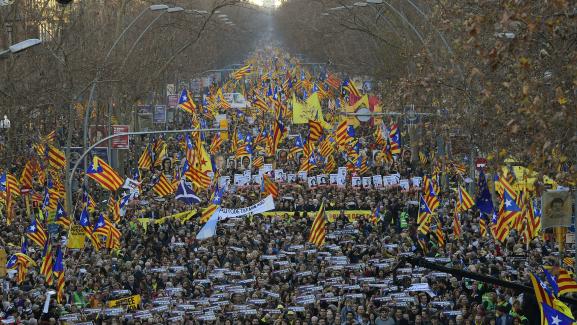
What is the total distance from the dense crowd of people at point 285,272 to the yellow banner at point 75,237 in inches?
9.6

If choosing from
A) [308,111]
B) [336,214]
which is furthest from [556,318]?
[308,111]

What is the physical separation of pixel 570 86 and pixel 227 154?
35.4 meters

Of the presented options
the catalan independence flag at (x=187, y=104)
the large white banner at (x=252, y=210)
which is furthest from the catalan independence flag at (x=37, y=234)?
the catalan independence flag at (x=187, y=104)

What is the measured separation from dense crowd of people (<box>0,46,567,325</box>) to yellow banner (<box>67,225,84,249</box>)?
0.80ft

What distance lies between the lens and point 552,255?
2431 cm

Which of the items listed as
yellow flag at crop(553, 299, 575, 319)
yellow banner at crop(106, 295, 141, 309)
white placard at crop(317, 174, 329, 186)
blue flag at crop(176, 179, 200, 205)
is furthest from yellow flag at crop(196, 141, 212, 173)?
yellow flag at crop(553, 299, 575, 319)

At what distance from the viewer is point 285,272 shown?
24406 millimetres

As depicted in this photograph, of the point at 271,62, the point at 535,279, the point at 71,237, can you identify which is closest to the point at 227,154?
the point at 71,237

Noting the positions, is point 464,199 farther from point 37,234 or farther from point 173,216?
point 37,234

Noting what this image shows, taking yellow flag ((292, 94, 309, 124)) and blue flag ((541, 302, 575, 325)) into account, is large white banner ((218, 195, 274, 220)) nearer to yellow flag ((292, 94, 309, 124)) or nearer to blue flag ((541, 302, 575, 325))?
blue flag ((541, 302, 575, 325))

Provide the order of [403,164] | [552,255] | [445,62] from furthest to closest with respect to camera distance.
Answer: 1. [403,164]
2. [445,62]
3. [552,255]

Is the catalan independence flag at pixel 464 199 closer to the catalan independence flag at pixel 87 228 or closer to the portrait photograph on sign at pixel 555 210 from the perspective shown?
the catalan independence flag at pixel 87 228

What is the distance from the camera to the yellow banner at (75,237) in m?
26.9

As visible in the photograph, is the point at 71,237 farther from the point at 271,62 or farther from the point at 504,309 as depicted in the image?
the point at 271,62
